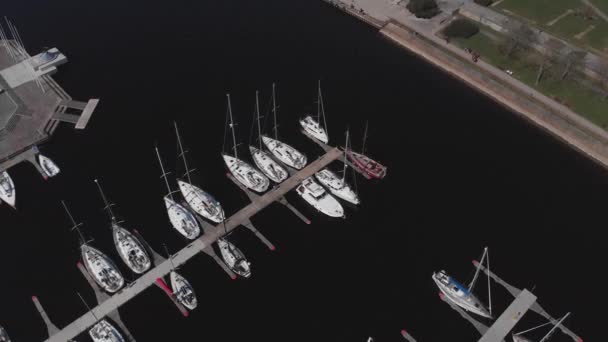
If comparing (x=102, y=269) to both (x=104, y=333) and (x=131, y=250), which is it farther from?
(x=104, y=333)

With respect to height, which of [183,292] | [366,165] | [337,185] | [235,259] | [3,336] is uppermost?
[3,336]

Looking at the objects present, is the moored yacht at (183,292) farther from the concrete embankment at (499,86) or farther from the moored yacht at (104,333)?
the concrete embankment at (499,86)

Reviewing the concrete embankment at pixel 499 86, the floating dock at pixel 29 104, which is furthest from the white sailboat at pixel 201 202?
the concrete embankment at pixel 499 86

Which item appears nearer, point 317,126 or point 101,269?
point 101,269

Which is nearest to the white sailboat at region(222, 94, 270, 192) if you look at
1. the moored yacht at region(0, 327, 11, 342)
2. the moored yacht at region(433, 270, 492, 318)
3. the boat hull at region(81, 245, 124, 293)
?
the boat hull at region(81, 245, 124, 293)

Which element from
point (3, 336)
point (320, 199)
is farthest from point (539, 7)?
point (3, 336)

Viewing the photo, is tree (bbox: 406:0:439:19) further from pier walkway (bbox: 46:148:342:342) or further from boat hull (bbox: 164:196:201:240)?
boat hull (bbox: 164:196:201:240)
